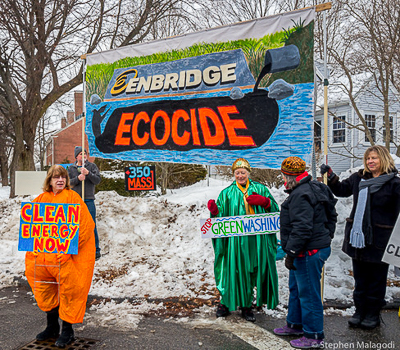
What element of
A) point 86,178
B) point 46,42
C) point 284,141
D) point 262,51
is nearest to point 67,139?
point 46,42

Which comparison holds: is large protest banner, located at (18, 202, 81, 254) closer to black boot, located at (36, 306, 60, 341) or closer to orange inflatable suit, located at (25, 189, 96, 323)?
orange inflatable suit, located at (25, 189, 96, 323)

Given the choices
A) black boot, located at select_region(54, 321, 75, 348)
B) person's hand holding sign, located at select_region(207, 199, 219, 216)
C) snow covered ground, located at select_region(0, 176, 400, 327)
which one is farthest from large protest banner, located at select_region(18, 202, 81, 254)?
person's hand holding sign, located at select_region(207, 199, 219, 216)

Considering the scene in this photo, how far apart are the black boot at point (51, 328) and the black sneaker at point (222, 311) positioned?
1.83 meters

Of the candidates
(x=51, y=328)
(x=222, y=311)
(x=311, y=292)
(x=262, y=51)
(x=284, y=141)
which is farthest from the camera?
(x=262, y=51)

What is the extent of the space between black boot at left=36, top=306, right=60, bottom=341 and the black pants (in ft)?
10.9

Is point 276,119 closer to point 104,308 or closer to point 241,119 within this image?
point 241,119

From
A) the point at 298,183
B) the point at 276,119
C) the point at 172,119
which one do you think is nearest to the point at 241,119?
the point at 276,119

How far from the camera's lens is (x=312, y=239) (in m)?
3.62

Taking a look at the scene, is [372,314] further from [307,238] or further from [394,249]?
[307,238]

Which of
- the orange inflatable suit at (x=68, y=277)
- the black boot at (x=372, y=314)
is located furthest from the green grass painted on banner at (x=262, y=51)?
the orange inflatable suit at (x=68, y=277)

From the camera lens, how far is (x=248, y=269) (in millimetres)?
4434

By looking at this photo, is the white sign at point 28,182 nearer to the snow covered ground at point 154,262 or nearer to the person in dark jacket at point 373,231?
the snow covered ground at point 154,262

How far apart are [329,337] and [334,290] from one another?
54.9 inches

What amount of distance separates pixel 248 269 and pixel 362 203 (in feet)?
4.93
